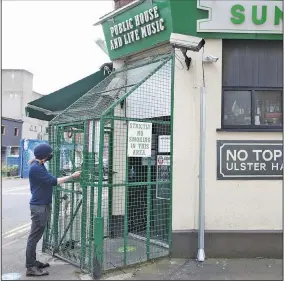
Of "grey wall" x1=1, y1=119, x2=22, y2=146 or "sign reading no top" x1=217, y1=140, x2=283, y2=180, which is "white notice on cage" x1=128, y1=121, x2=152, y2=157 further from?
"grey wall" x1=1, y1=119, x2=22, y2=146

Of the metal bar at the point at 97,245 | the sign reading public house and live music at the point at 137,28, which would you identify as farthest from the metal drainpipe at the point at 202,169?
the metal bar at the point at 97,245

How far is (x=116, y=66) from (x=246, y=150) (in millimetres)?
3127

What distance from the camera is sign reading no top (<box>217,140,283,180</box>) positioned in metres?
6.23

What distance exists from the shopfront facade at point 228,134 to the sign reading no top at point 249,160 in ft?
0.05

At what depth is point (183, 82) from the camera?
626 cm

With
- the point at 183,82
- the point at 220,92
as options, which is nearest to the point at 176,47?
the point at 183,82

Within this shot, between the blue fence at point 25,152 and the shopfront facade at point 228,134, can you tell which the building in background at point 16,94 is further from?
the shopfront facade at point 228,134

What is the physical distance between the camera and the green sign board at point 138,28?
6429mm

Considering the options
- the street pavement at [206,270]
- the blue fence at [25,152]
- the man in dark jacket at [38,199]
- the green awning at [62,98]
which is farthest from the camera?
the blue fence at [25,152]

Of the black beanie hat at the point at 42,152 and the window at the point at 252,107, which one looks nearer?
the black beanie hat at the point at 42,152

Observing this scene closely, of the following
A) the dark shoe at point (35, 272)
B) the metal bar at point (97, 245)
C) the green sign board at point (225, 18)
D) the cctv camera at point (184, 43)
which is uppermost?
the green sign board at point (225, 18)

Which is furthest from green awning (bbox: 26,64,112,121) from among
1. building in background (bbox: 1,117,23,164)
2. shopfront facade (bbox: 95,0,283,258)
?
building in background (bbox: 1,117,23,164)

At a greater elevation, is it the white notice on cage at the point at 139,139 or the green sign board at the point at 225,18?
the green sign board at the point at 225,18

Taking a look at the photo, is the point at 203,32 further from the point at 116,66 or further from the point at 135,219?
the point at 135,219
